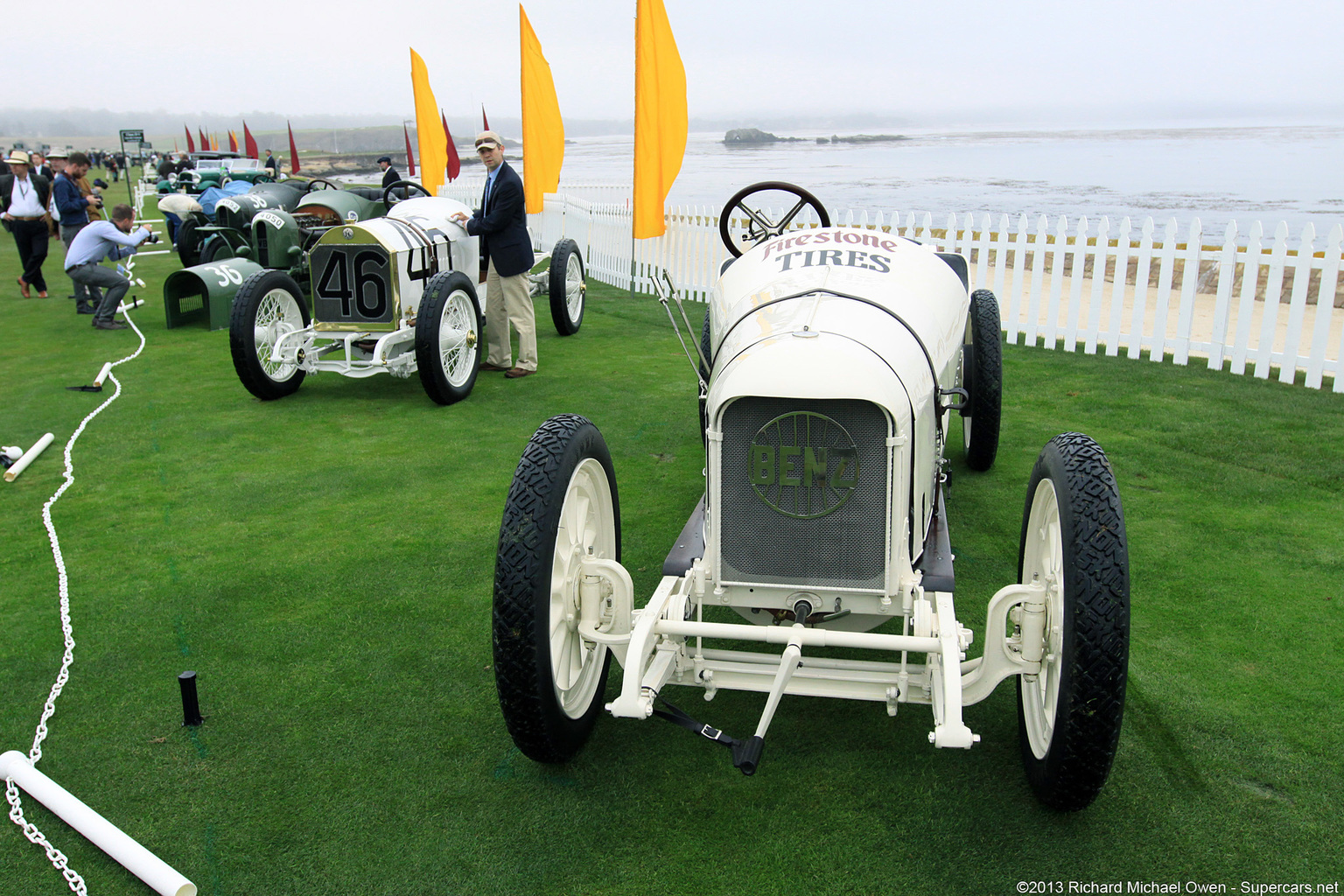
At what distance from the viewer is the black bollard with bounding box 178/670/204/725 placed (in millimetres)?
3061

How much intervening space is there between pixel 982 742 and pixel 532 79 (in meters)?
8.27

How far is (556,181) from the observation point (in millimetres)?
9930

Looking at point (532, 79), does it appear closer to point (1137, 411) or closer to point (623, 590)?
point (1137, 411)

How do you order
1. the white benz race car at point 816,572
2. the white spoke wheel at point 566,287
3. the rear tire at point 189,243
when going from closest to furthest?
the white benz race car at point 816,572
the white spoke wheel at point 566,287
the rear tire at point 189,243

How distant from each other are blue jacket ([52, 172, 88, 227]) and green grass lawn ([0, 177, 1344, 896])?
651cm

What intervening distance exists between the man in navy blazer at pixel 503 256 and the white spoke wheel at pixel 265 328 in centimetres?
153

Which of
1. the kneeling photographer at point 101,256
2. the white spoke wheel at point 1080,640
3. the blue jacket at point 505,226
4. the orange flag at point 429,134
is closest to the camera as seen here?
the white spoke wheel at point 1080,640

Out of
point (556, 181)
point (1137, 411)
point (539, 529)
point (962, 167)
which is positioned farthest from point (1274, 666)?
point (962, 167)

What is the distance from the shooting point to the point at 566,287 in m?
9.43

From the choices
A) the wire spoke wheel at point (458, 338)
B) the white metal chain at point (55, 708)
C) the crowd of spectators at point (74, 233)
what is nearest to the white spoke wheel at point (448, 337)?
the wire spoke wheel at point (458, 338)

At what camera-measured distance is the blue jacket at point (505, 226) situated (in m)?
7.57

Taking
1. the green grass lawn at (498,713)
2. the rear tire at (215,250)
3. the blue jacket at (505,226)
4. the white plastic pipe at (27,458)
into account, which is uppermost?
the blue jacket at (505,226)

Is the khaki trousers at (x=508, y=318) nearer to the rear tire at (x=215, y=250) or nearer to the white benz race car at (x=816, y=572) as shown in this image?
the white benz race car at (x=816, y=572)

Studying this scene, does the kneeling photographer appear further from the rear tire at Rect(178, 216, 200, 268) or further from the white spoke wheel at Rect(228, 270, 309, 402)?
the white spoke wheel at Rect(228, 270, 309, 402)
